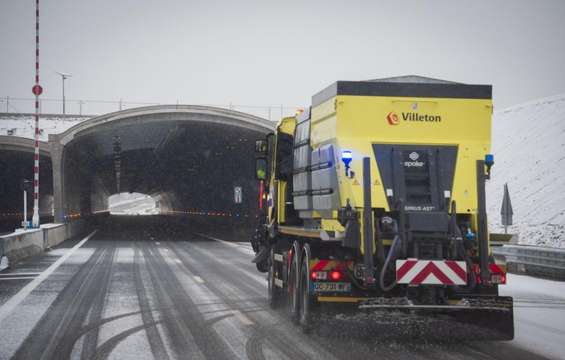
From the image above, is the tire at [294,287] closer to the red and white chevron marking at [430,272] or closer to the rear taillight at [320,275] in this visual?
the rear taillight at [320,275]

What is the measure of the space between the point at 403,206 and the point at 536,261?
10715 mm

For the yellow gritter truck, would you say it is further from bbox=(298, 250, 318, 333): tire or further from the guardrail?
the guardrail

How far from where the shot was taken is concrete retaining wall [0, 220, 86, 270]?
67.5ft

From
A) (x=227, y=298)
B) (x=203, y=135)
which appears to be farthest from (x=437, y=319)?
(x=203, y=135)

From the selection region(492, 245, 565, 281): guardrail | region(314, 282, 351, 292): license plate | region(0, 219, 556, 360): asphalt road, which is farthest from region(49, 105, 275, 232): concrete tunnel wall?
region(314, 282, 351, 292): license plate

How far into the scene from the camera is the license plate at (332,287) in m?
9.28

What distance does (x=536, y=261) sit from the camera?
18.5 meters

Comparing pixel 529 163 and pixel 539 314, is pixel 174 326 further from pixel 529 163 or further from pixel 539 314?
pixel 529 163

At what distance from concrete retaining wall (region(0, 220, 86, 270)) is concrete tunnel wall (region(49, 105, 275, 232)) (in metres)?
6.21

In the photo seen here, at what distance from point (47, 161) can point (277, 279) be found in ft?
158

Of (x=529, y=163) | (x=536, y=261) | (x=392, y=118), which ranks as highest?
(x=529, y=163)

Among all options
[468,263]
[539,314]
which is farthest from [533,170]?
[468,263]

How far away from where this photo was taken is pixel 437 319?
1000 centimetres

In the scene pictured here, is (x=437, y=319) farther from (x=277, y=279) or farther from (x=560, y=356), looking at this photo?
(x=277, y=279)
